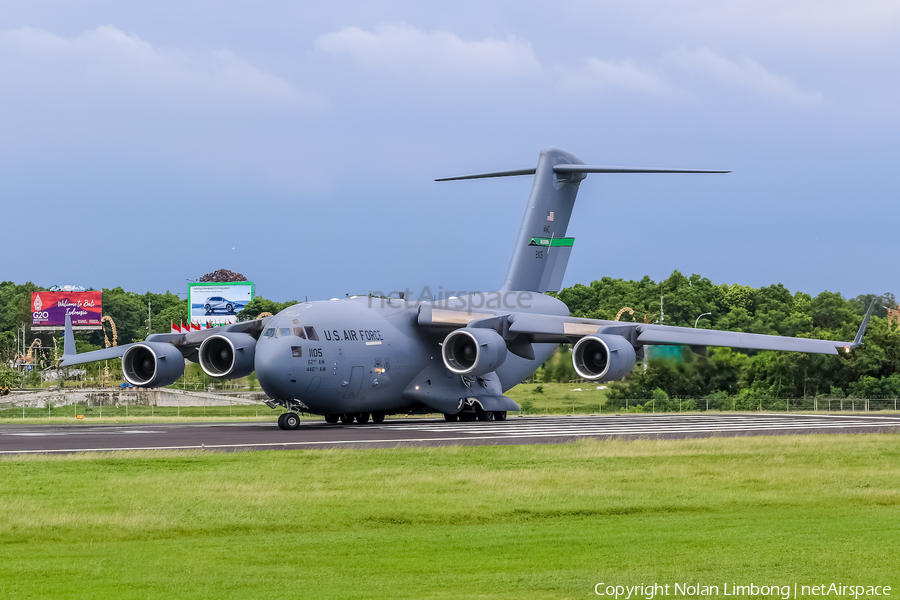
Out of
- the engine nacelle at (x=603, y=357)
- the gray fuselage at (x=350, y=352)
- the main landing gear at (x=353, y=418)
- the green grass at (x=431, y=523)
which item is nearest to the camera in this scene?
the green grass at (x=431, y=523)

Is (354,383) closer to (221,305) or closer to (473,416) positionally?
(473,416)

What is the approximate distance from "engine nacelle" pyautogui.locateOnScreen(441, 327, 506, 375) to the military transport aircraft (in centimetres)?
3

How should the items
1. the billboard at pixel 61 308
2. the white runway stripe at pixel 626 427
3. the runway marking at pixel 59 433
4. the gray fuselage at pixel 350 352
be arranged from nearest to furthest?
1. the runway marking at pixel 59 433
2. the white runway stripe at pixel 626 427
3. the gray fuselage at pixel 350 352
4. the billboard at pixel 61 308

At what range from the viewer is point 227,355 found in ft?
102

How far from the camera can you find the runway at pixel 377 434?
22.3 metres

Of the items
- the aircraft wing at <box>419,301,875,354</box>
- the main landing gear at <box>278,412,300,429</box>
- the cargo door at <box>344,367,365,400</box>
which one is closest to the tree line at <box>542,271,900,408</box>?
the aircraft wing at <box>419,301,875,354</box>

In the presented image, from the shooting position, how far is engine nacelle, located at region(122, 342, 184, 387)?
101 feet

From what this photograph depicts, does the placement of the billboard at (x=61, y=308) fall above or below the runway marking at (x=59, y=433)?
above

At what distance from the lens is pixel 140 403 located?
2820 inches

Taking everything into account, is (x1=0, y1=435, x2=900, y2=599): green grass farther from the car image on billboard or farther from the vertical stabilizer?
the car image on billboard

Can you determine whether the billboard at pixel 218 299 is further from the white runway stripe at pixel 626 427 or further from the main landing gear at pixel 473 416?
the white runway stripe at pixel 626 427

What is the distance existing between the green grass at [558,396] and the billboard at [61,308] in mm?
82206

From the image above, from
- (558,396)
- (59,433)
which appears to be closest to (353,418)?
(59,433)

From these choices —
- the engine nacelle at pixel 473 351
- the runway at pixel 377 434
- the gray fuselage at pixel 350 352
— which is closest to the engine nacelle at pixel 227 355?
the gray fuselage at pixel 350 352
